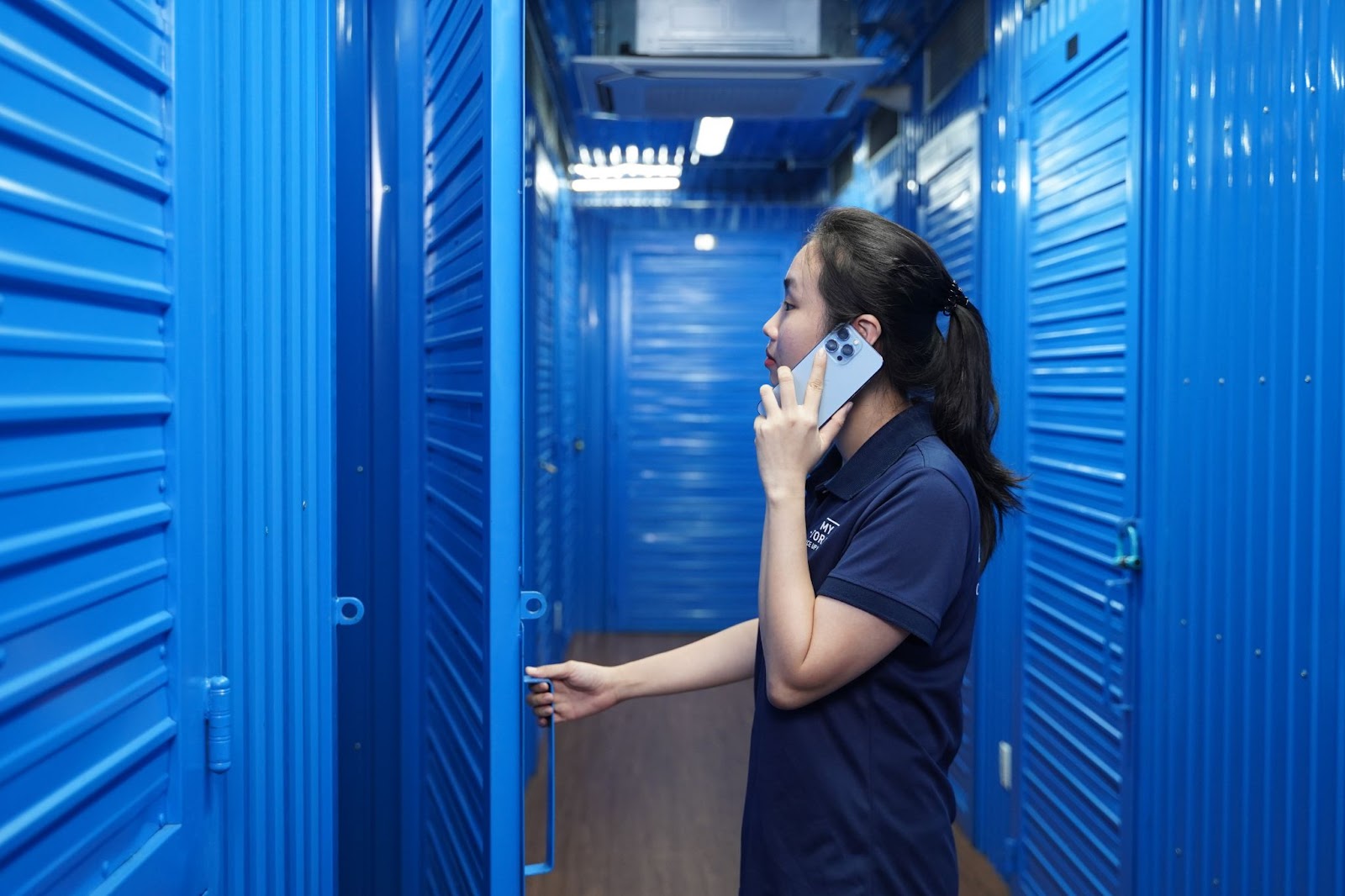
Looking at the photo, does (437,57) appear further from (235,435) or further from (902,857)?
(902,857)

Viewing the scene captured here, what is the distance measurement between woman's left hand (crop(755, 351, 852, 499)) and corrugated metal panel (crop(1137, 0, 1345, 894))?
3.11 feet

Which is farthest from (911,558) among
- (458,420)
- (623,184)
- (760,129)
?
(623,184)

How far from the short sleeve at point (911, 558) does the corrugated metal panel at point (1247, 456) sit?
839mm

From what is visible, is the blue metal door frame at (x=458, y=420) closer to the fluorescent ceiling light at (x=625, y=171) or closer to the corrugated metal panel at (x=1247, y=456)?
the corrugated metal panel at (x=1247, y=456)

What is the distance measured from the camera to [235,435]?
1.26m

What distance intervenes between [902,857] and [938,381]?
67 centimetres

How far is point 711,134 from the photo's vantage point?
5344 millimetres

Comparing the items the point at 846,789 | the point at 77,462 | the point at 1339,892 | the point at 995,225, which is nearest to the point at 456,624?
the point at 846,789

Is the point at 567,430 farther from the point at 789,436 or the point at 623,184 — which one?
the point at 789,436

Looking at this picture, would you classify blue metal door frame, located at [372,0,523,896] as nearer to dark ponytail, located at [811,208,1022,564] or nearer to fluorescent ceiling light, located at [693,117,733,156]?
dark ponytail, located at [811,208,1022,564]

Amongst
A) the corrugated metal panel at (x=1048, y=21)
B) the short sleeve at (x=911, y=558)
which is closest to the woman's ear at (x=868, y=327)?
the short sleeve at (x=911, y=558)

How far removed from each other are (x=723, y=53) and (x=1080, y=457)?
1943 millimetres

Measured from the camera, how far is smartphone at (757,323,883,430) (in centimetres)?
148

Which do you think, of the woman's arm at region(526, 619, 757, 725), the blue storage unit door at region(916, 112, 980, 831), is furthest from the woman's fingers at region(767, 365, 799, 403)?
the blue storage unit door at region(916, 112, 980, 831)
